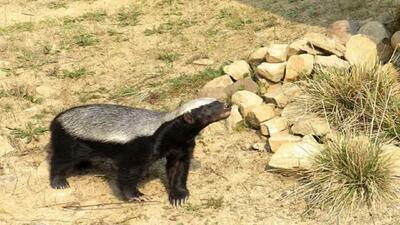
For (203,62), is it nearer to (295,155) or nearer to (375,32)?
(375,32)

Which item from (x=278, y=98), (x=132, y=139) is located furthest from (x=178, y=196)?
(x=278, y=98)

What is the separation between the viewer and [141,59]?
7.91 m

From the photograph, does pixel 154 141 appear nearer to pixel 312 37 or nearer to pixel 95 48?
pixel 312 37

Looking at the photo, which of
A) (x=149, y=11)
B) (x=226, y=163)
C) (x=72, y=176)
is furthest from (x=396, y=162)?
(x=149, y=11)

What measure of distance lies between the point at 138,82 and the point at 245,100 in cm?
154

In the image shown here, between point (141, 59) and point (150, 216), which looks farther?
point (141, 59)

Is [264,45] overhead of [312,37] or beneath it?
beneath

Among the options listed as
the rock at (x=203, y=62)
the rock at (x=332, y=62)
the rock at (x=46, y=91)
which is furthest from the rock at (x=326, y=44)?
the rock at (x=46, y=91)

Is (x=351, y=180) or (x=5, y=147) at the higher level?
(x=351, y=180)

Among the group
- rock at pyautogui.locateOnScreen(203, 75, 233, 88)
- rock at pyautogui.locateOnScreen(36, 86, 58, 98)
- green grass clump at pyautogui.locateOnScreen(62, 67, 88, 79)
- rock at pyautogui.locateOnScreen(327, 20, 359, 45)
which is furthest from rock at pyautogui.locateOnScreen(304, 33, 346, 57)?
rock at pyautogui.locateOnScreen(36, 86, 58, 98)

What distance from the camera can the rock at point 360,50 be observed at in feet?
21.3

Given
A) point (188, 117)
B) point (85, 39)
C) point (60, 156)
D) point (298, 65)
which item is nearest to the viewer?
point (188, 117)

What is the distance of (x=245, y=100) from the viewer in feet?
20.8

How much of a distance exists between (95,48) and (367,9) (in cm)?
341
